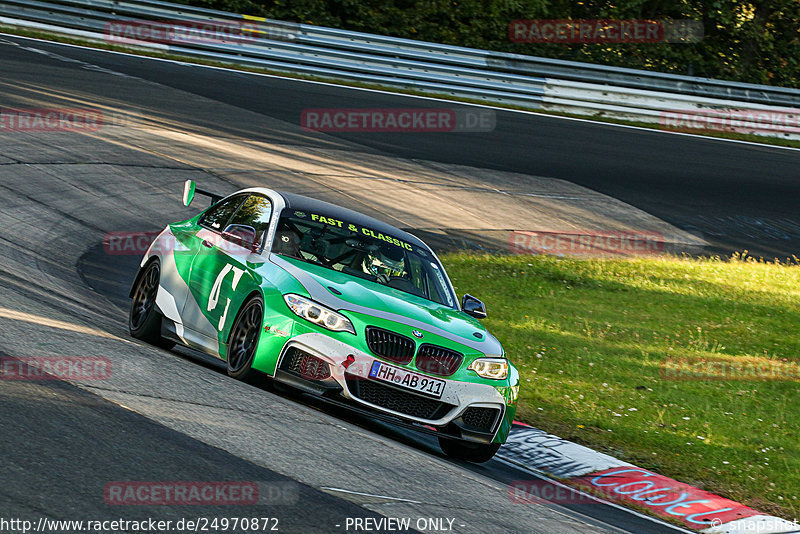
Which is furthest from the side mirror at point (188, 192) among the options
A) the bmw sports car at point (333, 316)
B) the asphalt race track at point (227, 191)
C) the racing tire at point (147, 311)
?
the asphalt race track at point (227, 191)

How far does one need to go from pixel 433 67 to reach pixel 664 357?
662 inches

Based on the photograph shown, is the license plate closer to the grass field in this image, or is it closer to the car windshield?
the car windshield

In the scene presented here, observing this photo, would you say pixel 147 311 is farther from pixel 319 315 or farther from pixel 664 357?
pixel 664 357

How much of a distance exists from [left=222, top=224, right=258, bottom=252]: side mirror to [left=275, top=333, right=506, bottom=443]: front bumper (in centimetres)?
131

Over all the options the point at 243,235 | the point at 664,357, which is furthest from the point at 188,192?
the point at 664,357

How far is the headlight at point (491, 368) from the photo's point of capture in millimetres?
7832

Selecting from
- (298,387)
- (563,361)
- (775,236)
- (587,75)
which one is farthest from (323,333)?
(587,75)

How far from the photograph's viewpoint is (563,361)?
11938mm

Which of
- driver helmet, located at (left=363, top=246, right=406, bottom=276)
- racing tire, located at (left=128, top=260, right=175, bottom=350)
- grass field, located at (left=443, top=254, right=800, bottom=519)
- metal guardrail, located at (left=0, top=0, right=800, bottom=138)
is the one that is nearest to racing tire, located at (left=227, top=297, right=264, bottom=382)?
driver helmet, located at (left=363, top=246, right=406, bottom=276)

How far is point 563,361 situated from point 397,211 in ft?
26.3

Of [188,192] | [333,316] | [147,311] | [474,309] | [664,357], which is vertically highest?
[188,192]

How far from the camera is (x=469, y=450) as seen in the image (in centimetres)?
807

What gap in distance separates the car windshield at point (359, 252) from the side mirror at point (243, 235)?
18 cm

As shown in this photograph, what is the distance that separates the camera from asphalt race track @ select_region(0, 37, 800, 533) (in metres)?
5.74
